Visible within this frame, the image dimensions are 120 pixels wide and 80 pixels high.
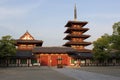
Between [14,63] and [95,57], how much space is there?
22.4 meters

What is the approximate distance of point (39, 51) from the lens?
79125 millimetres

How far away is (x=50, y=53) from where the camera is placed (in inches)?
3167

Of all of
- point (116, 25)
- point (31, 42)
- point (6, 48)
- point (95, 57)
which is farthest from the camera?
point (31, 42)

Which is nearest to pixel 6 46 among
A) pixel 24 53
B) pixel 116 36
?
pixel 24 53

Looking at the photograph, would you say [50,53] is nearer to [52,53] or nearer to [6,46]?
[52,53]

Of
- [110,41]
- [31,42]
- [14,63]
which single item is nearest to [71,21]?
[31,42]

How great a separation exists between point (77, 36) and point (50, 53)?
46.3ft

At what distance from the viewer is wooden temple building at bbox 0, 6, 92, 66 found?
7869 centimetres

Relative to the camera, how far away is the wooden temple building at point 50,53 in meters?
78.7

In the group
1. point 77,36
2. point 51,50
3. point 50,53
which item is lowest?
point 50,53

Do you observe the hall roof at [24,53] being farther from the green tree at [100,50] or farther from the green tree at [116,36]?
the green tree at [116,36]

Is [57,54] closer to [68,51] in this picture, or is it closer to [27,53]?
[68,51]

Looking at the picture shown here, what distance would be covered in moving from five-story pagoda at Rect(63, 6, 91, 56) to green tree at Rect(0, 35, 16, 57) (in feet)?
76.9

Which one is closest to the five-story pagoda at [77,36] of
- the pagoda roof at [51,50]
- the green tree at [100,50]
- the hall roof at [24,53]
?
the pagoda roof at [51,50]
